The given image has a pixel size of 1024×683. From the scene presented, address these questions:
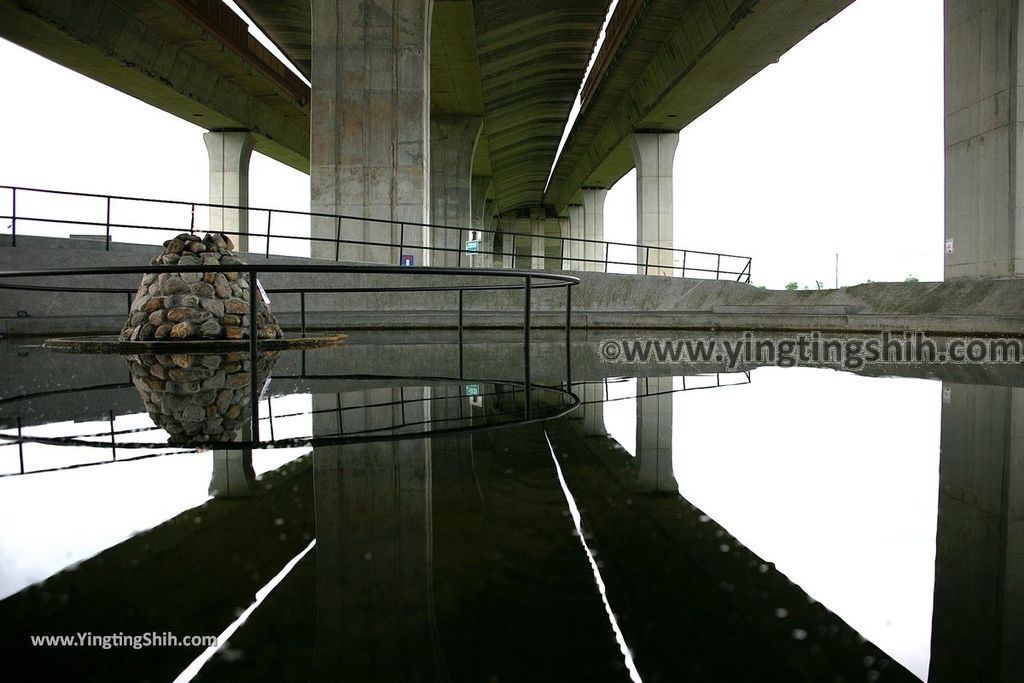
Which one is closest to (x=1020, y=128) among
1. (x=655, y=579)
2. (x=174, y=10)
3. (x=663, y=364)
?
(x=663, y=364)

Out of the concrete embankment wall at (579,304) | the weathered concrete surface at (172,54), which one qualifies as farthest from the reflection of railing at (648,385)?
the weathered concrete surface at (172,54)

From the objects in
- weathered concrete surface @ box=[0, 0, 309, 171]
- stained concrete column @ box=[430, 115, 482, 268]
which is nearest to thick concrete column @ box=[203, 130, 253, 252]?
weathered concrete surface @ box=[0, 0, 309, 171]

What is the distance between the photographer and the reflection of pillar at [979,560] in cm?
146

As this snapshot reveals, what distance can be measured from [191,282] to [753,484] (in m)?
7.87

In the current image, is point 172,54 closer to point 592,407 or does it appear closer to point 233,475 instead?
point 592,407

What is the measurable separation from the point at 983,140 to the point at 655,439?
17490 millimetres

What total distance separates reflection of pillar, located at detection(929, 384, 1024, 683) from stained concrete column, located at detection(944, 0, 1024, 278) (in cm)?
1545

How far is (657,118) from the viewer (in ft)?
109

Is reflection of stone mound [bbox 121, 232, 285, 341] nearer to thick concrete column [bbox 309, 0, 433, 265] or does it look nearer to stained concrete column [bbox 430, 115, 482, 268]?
thick concrete column [bbox 309, 0, 433, 265]

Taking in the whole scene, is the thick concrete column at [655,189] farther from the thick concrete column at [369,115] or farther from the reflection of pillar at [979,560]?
the reflection of pillar at [979,560]

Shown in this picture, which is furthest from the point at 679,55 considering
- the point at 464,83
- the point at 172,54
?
the point at 172,54

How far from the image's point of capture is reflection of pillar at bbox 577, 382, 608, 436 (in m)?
3.99

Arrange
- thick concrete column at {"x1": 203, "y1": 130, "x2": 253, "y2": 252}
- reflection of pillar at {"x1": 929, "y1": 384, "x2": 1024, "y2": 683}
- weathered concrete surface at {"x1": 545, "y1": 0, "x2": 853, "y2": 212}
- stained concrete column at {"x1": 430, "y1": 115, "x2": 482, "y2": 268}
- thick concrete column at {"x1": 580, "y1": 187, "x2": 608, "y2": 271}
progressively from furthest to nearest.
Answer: thick concrete column at {"x1": 580, "y1": 187, "x2": 608, "y2": 271} → thick concrete column at {"x1": 203, "y1": 130, "x2": 253, "y2": 252} → stained concrete column at {"x1": 430, "y1": 115, "x2": 482, "y2": 268} → weathered concrete surface at {"x1": 545, "y1": 0, "x2": 853, "y2": 212} → reflection of pillar at {"x1": 929, "y1": 384, "x2": 1024, "y2": 683}

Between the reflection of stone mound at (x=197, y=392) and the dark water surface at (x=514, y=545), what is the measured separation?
0.20ft
